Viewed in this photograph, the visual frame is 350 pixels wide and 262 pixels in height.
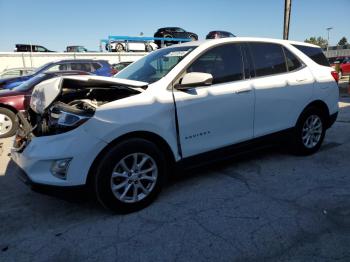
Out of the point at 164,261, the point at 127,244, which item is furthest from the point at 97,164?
the point at 164,261

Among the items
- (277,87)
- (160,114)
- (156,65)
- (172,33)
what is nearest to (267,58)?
(277,87)

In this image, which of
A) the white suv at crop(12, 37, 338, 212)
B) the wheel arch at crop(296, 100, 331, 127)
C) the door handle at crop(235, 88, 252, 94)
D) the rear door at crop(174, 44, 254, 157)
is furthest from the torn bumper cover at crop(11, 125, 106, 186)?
the wheel arch at crop(296, 100, 331, 127)

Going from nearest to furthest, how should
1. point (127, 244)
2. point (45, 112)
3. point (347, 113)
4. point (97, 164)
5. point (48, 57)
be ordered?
1. point (127, 244)
2. point (97, 164)
3. point (45, 112)
4. point (347, 113)
5. point (48, 57)

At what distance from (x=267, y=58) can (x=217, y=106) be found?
1176 mm

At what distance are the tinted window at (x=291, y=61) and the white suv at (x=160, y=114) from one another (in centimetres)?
2

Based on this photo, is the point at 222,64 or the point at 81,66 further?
the point at 81,66

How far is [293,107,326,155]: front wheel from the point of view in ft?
15.3

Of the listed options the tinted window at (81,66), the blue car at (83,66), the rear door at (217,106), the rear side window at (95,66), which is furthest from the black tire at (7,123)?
the rear side window at (95,66)

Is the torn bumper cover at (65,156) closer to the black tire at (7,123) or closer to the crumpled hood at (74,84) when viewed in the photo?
the crumpled hood at (74,84)

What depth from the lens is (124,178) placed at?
3.20m

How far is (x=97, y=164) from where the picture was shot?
301 centimetres

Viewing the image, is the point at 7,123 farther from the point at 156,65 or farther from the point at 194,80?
the point at 194,80

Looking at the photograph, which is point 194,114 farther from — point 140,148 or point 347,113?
point 347,113

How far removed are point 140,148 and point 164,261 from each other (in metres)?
1.11
